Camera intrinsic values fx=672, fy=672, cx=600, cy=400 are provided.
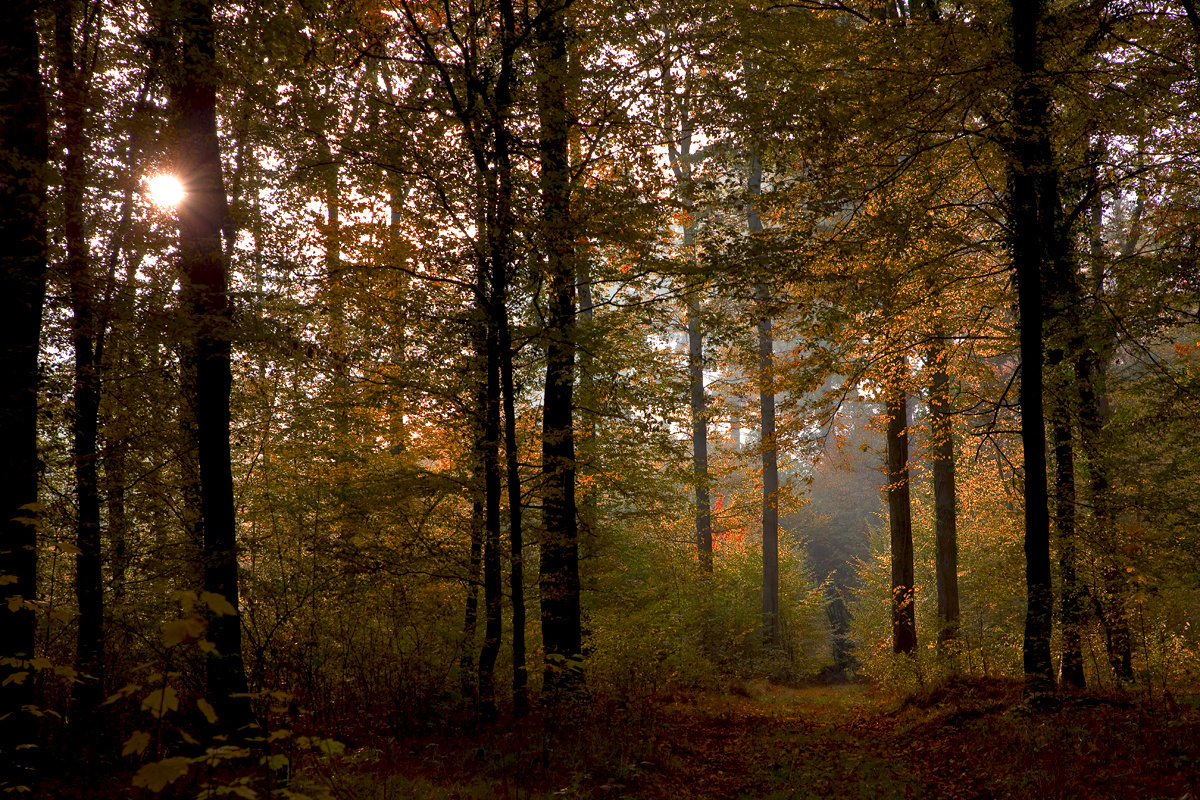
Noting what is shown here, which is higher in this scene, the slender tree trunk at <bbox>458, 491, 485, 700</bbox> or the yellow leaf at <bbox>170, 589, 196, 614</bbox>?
the yellow leaf at <bbox>170, 589, 196, 614</bbox>

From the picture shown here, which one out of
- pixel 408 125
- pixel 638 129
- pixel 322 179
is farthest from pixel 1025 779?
pixel 322 179

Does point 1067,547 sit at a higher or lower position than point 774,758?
higher

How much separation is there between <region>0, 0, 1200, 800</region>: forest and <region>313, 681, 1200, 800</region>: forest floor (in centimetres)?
5

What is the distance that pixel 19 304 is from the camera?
5441 mm

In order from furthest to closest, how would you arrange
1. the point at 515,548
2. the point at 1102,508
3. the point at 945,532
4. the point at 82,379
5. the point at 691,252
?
the point at 945,532 < the point at 691,252 < the point at 1102,508 < the point at 515,548 < the point at 82,379

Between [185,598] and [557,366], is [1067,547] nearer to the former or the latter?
[557,366]

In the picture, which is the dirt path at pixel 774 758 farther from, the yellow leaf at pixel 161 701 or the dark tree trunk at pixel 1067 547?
the yellow leaf at pixel 161 701

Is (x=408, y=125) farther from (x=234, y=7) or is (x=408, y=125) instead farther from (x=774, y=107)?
(x=774, y=107)

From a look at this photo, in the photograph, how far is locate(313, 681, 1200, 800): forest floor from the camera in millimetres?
5664

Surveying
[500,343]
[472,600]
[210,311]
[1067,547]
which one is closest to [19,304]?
[210,311]

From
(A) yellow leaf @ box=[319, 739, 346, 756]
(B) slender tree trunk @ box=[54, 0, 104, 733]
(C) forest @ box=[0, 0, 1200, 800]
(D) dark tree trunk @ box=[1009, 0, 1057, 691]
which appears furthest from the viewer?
(D) dark tree trunk @ box=[1009, 0, 1057, 691]

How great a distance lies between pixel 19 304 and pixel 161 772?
4701 millimetres

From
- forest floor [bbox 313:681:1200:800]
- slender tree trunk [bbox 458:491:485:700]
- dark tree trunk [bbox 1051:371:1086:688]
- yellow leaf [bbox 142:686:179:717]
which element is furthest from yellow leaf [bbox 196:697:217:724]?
dark tree trunk [bbox 1051:371:1086:688]

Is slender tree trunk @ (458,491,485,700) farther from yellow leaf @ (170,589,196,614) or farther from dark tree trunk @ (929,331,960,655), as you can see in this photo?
dark tree trunk @ (929,331,960,655)
